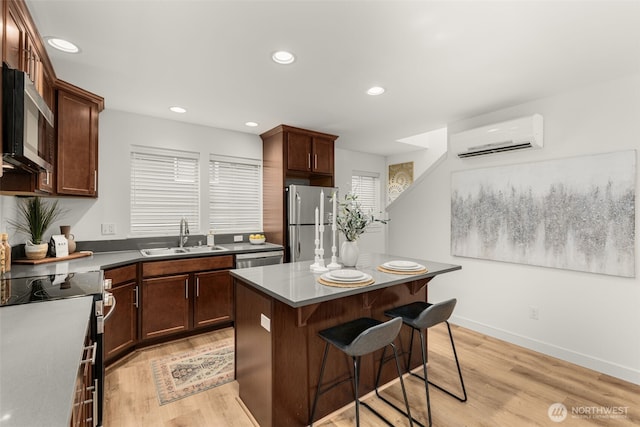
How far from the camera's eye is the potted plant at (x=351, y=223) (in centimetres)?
229

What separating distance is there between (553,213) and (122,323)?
4.10 meters

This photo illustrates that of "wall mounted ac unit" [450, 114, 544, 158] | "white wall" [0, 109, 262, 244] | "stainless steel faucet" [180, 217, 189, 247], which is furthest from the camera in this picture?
"stainless steel faucet" [180, 217, 189, 247]

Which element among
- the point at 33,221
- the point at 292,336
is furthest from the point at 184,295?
the point at 292,336

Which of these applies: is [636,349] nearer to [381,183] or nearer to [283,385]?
[283,385]

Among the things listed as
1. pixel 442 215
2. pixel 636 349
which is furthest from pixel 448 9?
pixel 636 349

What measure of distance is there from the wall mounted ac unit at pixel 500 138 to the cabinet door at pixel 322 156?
1604mm

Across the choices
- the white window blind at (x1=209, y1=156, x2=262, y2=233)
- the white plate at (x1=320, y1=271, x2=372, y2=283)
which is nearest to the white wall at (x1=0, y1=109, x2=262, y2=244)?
the white window blind at (x1=209, y1=156, x2=262, y2=233)

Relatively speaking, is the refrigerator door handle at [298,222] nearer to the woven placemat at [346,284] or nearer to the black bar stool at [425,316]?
the black bar stool at [425,316]

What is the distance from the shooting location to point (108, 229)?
328cm

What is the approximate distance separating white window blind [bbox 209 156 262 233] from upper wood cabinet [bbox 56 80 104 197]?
1.34 meters

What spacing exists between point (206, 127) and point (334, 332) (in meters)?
3.15

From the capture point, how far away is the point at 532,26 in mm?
1828

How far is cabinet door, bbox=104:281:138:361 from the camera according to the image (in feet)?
8.52

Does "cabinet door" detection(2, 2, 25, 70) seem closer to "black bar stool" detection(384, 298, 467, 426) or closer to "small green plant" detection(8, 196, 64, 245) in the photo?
"small green plant" detection(8, 196, 64, 245)
